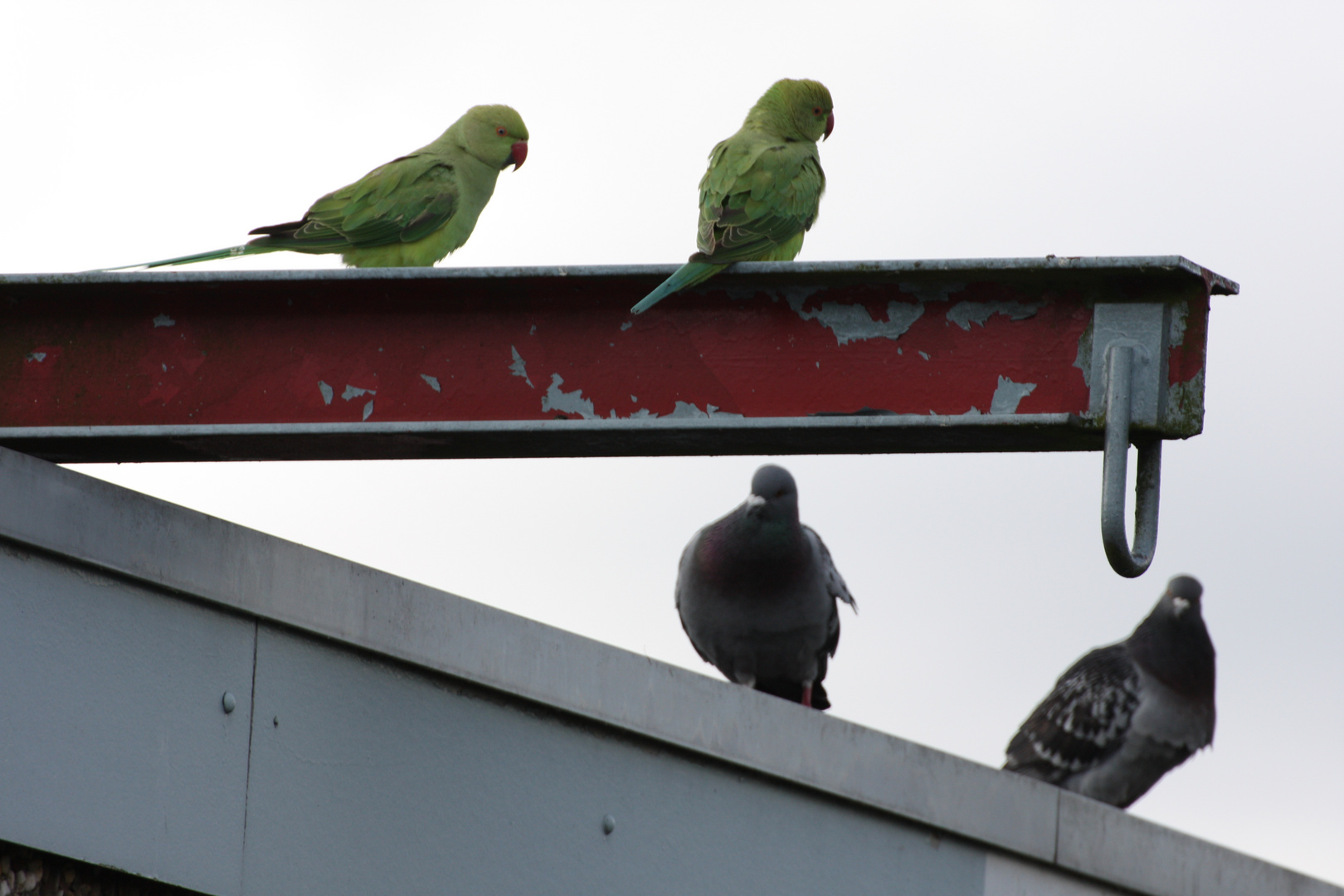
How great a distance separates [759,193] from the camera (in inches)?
182

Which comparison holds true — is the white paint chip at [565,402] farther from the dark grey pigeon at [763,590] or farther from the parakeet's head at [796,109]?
the parakeet's head at [796,109]

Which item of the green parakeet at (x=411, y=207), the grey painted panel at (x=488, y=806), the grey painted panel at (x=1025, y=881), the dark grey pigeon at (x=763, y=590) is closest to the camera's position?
the grey painted panel at (x=488, y=806)

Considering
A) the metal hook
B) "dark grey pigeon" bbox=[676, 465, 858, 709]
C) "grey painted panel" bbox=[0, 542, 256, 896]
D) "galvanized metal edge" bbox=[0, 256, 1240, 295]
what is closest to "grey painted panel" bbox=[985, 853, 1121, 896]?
"dark grey pigeon" bbox=[676, 465, 858, 709]

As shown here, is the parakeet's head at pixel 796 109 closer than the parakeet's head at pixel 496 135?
Yes

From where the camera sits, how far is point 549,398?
297cm

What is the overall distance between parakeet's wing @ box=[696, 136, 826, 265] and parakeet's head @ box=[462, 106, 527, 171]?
3.90ft

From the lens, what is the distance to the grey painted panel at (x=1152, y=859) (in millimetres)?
4387

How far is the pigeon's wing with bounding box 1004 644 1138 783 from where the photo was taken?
20.4ft

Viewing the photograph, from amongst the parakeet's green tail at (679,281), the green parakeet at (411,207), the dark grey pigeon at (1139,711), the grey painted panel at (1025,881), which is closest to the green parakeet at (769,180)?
the parakeet's green tail at (679,281)

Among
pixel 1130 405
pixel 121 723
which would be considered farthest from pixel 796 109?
pixel 121 723

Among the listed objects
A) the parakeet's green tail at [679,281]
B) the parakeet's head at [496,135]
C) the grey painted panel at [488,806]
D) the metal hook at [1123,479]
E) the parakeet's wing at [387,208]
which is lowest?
→ the grey painted panel at [488,806]

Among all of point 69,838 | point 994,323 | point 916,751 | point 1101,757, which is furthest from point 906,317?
point 1101,757

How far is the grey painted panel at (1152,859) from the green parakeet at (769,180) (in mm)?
1936

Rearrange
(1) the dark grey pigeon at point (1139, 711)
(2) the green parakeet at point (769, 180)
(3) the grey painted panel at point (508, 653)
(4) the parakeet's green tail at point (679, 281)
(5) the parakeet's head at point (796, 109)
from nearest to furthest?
(3) the grey painted panel at point (508, 653) → (4) the parakeet's green tail at point (679, 281) → (2) the green parakeet at point (769, 180) → (5) the parakeet's head at point (796, 109) → (1) the dark grey pigeon at point (1139, 711)
